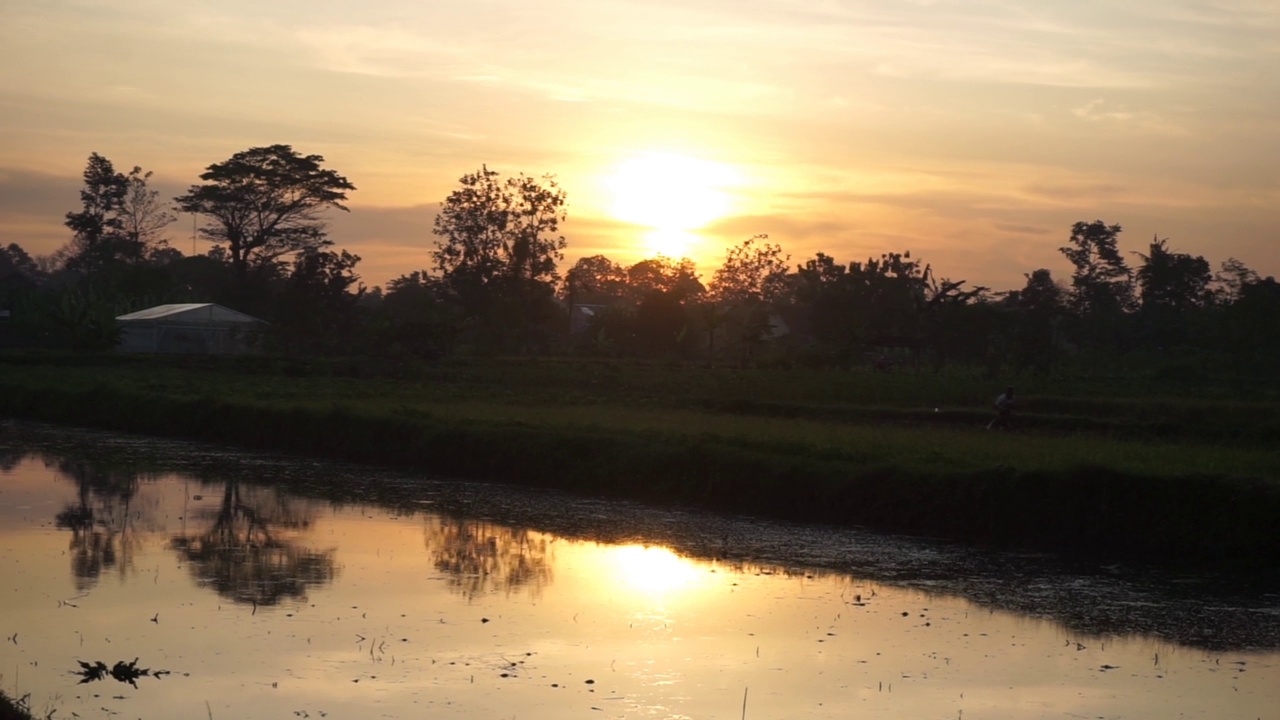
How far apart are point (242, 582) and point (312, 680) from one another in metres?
3.57

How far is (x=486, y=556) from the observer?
1329cm

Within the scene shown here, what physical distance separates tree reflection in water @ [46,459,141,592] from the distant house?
25837 millimetres

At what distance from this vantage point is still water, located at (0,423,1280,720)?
26.3ft

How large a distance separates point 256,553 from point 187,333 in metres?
35.3

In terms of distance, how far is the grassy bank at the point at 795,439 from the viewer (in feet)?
45.6

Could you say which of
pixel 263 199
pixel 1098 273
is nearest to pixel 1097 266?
pixel 1098 273

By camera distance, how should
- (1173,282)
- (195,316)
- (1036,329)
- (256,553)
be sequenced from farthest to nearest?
(1173,282)
(195,316)
(1036,329)
(256,553)

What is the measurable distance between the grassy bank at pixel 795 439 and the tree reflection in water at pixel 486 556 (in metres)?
3.20

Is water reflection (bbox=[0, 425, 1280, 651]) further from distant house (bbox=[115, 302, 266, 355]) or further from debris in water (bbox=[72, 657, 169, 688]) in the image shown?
distant house (bbox=[115, 302, 266, 355])


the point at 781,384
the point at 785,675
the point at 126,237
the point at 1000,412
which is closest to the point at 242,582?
the point at 785,675

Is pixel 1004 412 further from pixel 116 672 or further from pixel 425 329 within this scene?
pixel 425 329

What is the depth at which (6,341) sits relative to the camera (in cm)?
5003

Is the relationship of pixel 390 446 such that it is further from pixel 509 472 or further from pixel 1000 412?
pixel 1000 412

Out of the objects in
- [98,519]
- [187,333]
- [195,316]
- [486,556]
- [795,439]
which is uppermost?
[195,316]
